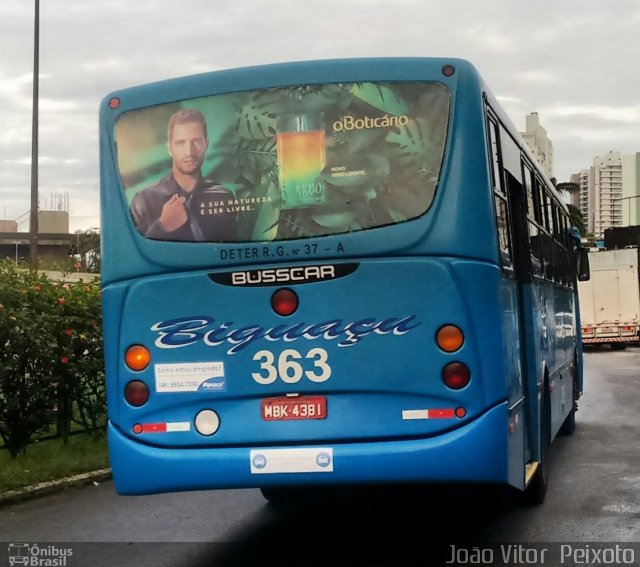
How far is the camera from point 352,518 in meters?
8.77

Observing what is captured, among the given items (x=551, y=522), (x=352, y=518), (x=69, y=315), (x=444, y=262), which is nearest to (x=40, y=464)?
(x=69, y=315)

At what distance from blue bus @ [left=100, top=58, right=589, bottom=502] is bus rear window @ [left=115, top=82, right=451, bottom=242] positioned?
0.01 m

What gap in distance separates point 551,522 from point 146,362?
3.47m

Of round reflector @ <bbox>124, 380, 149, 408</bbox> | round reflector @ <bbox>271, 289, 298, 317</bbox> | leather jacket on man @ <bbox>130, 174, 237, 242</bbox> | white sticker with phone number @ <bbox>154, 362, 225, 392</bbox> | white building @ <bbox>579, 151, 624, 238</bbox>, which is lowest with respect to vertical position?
round reflector @ <bbox>124, 380, 149, 408</bbox>

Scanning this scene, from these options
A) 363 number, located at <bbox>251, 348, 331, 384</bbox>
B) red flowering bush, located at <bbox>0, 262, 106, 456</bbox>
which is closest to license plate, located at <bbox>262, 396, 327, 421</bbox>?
363 number, located at <bbox>251, 348, 331, 384</bbox>

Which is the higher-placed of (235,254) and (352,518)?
(235,254)

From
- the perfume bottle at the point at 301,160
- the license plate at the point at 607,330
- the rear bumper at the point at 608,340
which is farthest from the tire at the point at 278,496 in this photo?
the rear bumper at the point at 608,340

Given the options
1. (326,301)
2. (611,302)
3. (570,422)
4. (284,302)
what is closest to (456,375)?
(326,301)

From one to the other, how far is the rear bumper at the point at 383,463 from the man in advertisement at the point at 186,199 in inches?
54.1

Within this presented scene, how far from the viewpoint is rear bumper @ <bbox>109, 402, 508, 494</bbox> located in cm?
643

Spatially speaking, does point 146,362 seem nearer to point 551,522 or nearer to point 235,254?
point 235,254

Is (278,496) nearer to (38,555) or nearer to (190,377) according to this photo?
(38,555)

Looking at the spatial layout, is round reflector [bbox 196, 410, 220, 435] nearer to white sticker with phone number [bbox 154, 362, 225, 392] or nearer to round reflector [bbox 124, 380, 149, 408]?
white sticker with phone number [bbox 154, 362, 225, 392]

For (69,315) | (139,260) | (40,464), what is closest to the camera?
(139,260)
